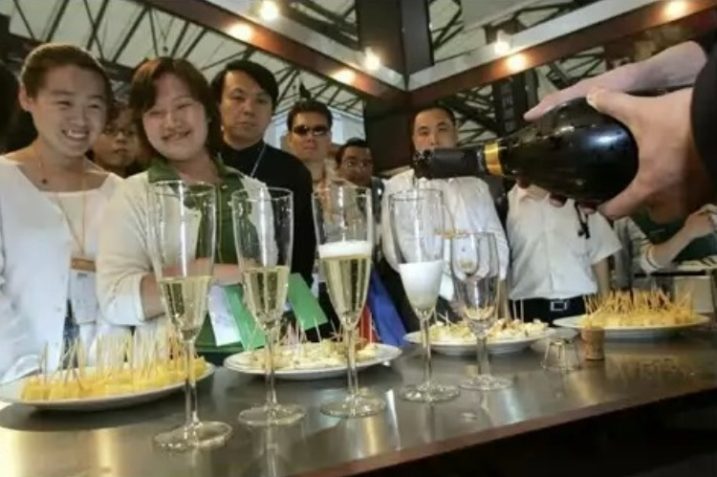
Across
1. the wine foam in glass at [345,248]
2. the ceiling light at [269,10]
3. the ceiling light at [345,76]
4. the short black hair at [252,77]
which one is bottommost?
the wine foam in glass at [345,248]

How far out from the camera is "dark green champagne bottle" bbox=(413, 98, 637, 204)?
2.15 ft

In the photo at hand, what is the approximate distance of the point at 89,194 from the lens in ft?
4.91

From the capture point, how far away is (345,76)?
4387mm

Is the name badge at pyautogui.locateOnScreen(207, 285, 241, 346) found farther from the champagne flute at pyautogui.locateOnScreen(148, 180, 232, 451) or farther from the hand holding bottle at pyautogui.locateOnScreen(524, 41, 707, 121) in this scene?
the hand holding bottle at pyautogui.locateOnScreen(524, 41, 707, 121)

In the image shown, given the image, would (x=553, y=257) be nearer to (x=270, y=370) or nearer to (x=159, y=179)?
(x=159, y=179)

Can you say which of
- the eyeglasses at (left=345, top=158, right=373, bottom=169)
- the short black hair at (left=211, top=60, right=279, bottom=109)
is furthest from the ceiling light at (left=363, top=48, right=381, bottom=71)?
the short black hair at (left=211, top=60, right=279, bottom=109)

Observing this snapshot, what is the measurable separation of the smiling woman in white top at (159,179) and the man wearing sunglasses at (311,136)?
98 centimetres

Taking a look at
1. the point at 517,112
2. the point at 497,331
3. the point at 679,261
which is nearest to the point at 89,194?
the point at 497,331

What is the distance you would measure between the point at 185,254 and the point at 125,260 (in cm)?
53

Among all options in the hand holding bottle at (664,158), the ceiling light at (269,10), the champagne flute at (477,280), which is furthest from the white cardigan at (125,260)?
the ceiling light at (269,10)

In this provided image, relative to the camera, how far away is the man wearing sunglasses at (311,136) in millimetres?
2463

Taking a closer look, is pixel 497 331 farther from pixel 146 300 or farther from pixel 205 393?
pixel 146 300

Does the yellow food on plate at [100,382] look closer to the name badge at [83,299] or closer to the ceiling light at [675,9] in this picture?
the name badge at [83,299]

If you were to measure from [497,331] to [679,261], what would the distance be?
5.53 feet
